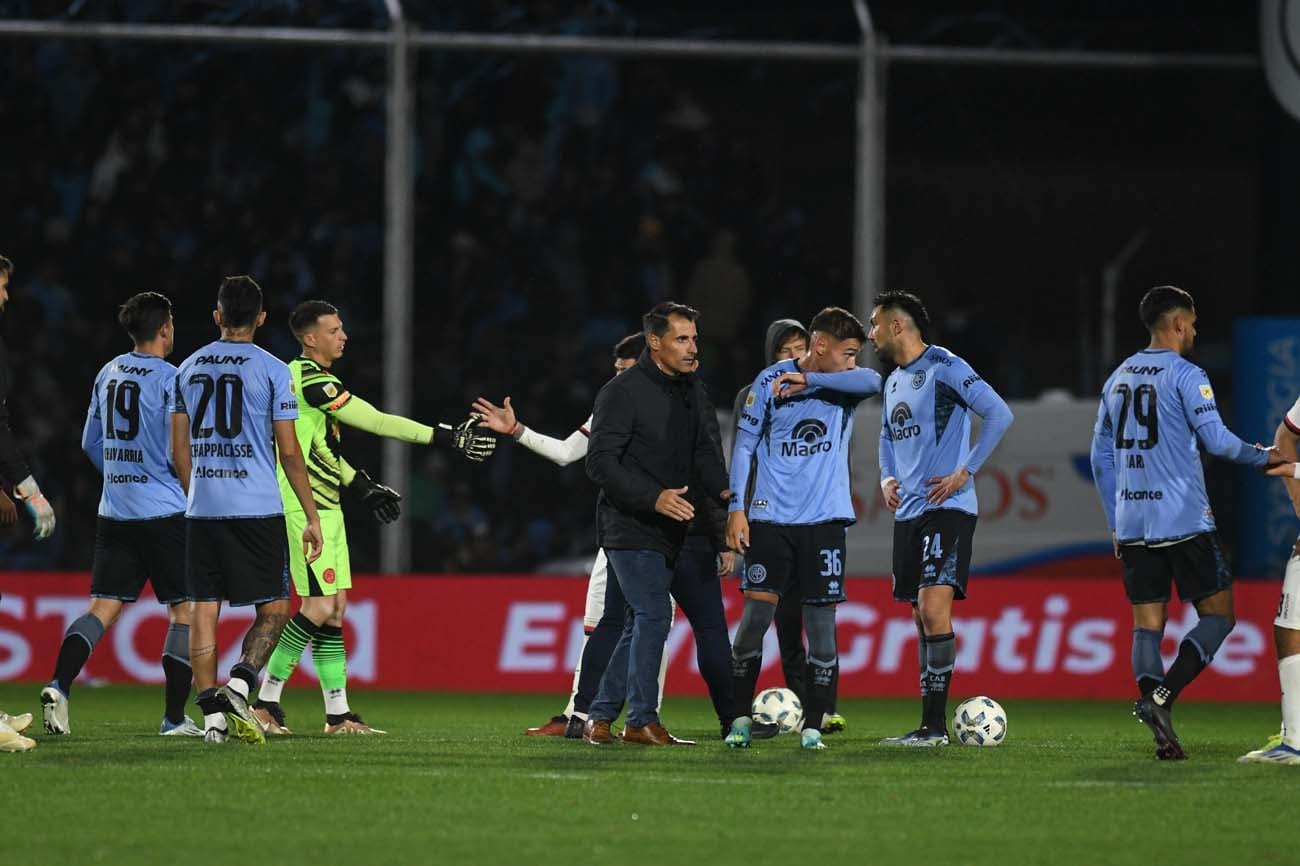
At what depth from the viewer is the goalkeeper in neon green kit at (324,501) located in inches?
394

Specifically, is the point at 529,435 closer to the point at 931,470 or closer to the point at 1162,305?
the point at 931,470

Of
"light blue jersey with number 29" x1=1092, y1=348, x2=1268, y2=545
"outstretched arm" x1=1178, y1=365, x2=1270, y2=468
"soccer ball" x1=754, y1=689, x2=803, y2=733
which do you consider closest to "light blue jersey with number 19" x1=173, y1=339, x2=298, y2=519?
"soccer ball" x1=754, y1=689, x2=803, y2=733

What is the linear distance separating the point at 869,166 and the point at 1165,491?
7.83 metres

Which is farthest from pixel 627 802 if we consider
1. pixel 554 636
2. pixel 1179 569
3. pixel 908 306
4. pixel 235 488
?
pixel 554 636

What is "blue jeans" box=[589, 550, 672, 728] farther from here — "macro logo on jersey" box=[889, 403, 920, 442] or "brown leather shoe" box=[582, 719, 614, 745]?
"macro logo on jersey" box=[889, 403, 920, 442]

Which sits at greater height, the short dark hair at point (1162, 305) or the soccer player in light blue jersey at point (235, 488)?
the short dark hair at point (1162, 305)

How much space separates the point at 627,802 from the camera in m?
7.07

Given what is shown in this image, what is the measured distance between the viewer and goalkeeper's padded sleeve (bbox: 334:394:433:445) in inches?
393

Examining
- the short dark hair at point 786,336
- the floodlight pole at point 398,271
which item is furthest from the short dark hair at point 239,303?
the floodlight pole at point 398,271

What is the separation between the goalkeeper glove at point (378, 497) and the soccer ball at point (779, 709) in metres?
2.16

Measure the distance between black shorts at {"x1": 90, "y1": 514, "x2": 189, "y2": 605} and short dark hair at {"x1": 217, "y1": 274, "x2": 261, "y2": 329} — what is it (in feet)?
3.96

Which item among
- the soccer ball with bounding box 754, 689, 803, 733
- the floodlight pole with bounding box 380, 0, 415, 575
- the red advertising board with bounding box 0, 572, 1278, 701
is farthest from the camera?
the floodlight pole with bounding box 380, 0, 415, 575

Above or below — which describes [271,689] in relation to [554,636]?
below

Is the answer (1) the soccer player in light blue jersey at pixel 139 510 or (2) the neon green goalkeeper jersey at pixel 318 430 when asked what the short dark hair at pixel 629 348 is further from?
(1) the soccer player in light blue jersey at pixel 139 510
